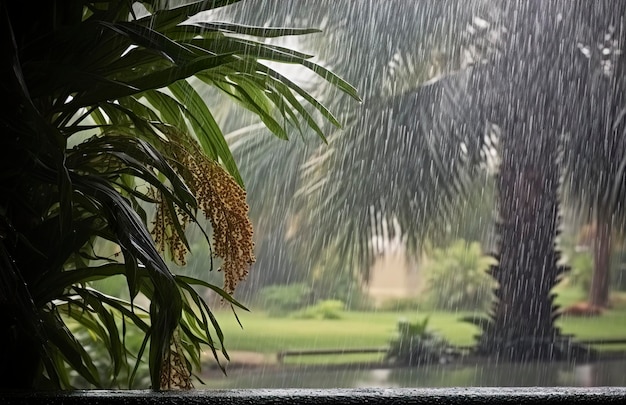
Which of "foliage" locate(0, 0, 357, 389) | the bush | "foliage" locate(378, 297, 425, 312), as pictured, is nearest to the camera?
"foliage" locate(0, 0, 357, 389)

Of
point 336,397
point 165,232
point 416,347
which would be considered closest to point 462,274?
point 416,347

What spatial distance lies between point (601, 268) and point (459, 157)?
3.98 metres

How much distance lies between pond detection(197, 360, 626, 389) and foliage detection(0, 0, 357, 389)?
214 inches

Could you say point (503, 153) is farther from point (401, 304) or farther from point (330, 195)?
point (401, 304)

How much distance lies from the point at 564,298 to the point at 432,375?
1960mm

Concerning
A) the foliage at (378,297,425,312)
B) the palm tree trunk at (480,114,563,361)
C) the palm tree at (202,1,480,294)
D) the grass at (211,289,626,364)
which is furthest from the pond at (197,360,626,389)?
the foliage at (378,297,425,312)

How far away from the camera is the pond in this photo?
266 inches

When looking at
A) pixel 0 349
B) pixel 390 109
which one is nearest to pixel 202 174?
pixel 0 349

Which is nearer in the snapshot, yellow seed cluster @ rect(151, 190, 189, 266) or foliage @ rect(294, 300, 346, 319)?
yellow seed cluster @ rect(151, 190, 189, 266)

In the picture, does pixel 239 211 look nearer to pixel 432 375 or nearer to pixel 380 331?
pixel 432 375

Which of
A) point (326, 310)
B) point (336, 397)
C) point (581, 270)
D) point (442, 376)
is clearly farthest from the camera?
point (326, 310)

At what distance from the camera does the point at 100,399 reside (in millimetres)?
843

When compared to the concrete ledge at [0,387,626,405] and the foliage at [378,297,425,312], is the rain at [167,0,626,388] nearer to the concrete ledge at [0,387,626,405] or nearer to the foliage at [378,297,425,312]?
the foliage at [378,297,425,312]

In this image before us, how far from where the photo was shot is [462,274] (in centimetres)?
886
